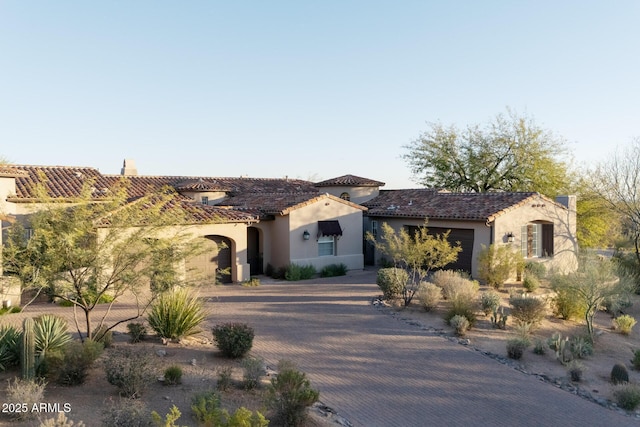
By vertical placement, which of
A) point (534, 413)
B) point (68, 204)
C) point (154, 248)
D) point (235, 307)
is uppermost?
point (68, 204)

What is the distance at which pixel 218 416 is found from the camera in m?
7.78

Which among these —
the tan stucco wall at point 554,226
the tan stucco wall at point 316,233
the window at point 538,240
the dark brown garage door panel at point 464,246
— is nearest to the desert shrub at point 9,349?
the tan stucco wall at point 316,233

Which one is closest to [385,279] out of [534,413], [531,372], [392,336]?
[392,336]

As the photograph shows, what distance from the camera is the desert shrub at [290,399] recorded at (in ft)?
29.9

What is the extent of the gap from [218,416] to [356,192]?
1092 inches

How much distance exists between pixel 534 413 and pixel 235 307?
11.4 meters

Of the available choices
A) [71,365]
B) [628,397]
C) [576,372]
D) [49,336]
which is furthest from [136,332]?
[628,397]

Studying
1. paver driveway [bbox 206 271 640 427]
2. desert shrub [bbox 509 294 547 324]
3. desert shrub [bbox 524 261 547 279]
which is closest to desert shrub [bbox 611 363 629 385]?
paver driveway [bbox 206 271 640 427]

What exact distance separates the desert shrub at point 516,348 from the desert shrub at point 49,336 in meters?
11.9

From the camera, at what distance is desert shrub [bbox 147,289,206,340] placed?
531 inches

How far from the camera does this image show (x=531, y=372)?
13531mm

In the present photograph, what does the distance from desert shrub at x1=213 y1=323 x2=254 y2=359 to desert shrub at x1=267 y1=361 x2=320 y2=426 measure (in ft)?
10.4

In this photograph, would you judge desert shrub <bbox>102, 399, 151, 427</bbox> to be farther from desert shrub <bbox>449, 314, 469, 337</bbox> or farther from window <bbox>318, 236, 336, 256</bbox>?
window <bbox>318, 236, 336, 256</bbox>

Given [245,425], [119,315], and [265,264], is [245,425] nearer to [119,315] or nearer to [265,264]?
[119,315]
